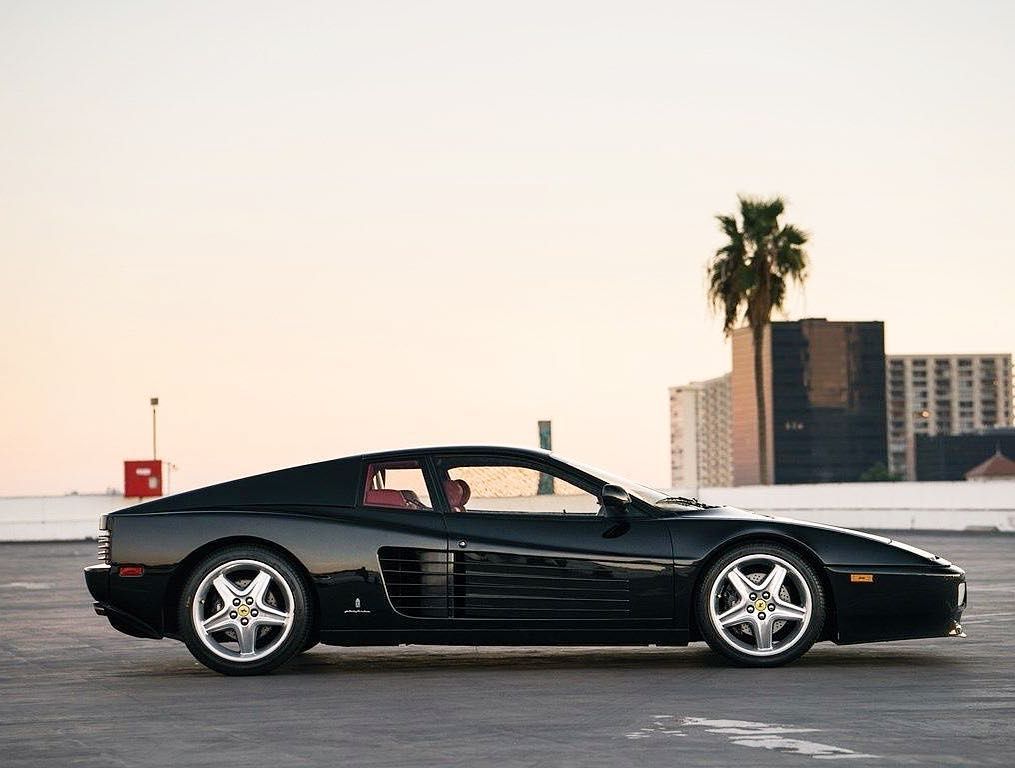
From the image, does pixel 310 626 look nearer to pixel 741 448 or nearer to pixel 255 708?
pixel 255 708

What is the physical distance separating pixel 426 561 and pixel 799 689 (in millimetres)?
2194

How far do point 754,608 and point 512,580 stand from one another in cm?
134

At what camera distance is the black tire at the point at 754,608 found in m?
9.13

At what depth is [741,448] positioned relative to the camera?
192 meters

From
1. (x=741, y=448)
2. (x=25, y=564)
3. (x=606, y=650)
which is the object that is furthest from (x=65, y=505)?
(x=741, y=448)

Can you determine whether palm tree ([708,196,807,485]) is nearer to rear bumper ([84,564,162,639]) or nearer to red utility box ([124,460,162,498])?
red utility box ([124,460,162,498])

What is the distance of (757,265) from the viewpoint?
5822 cm

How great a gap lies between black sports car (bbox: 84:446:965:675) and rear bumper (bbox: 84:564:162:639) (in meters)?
0.01

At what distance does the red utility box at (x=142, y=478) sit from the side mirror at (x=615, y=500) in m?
40.5

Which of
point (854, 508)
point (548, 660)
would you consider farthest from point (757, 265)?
point (548, 660)

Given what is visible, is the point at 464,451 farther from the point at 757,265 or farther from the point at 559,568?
the point at 757,265

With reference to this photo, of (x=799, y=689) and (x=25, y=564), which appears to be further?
(x=25, y=564)

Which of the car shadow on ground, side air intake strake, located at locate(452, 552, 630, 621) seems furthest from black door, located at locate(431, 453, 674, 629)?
the car shadow on ground

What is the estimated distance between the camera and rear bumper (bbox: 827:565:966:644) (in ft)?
30.1
